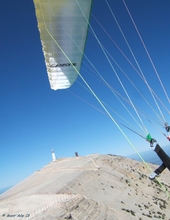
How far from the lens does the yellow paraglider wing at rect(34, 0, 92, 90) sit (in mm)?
12164

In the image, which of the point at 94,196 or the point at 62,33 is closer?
the point at 62,33

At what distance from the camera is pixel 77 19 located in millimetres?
13367

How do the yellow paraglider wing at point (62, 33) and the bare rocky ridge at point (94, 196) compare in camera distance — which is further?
the bare rocky ridge at point (94, 196)

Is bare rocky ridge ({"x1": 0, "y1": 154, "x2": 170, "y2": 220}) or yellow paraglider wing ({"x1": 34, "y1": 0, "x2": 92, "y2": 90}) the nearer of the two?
yellow paraglider wing ({"x1": 34, "y1": 0, "x2": 92, "y2": 90})

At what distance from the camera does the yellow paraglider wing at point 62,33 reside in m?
12.2

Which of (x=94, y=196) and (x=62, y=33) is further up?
(x=62, y=33)

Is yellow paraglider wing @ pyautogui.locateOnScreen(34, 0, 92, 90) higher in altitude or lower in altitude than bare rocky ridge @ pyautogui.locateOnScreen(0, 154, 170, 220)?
higher

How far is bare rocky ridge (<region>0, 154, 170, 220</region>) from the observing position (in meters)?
15.4

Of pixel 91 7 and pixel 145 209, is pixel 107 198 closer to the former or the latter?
pixel 145 209

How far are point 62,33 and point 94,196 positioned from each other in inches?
604

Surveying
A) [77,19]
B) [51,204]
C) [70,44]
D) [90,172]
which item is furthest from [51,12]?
[90,172]

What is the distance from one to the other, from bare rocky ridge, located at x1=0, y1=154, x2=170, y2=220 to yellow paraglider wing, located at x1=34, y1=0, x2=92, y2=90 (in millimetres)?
8848

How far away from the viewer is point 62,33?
13797mm

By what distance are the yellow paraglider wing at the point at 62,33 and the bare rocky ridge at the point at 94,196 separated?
8848mm
